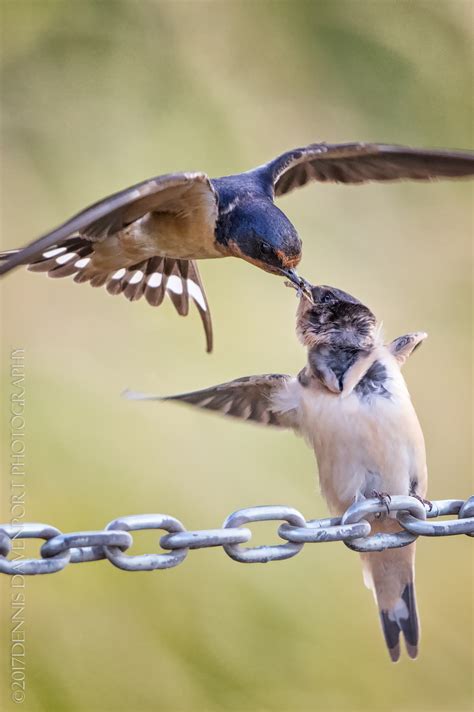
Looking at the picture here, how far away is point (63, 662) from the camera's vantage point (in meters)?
3.18

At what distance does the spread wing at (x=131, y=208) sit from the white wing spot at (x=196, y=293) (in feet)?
1.95

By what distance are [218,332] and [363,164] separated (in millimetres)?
1099

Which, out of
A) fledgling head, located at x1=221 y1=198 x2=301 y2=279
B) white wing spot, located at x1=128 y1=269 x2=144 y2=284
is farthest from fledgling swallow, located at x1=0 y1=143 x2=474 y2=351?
white wing spot, located at x1=128 y1=269 x2=144 y2=284

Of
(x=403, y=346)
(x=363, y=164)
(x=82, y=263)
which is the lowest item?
(x=403, y=346)

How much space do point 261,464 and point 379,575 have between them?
1.27m

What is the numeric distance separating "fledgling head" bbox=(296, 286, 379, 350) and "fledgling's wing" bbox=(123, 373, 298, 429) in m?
0.12

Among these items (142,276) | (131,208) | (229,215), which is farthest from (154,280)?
(131,208)

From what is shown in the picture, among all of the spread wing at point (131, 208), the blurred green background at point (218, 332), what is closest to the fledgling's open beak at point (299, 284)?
the spread wing at point (131, 208)

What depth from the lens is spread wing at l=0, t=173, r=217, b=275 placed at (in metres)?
2.06

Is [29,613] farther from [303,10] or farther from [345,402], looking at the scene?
[303,10]

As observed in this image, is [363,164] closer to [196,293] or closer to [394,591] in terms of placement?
[196,293]

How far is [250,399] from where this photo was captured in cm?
234

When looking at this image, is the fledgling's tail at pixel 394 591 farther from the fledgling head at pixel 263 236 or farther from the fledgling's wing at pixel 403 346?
the fledgling head at pixel 263 236

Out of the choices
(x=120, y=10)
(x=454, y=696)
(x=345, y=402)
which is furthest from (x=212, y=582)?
(x=120, y=10)
